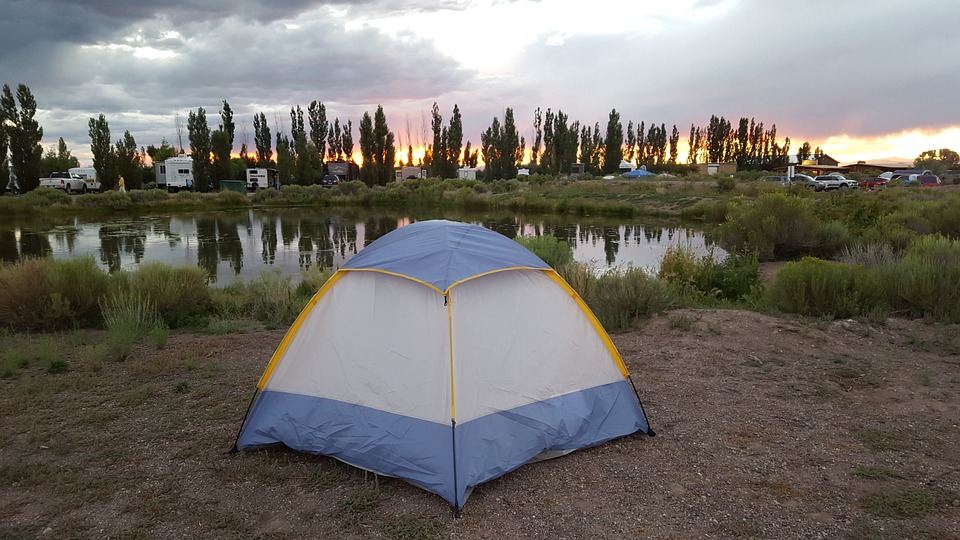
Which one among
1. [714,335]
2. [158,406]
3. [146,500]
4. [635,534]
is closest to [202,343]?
[158,406]

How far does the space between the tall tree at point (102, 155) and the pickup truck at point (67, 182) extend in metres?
1.79

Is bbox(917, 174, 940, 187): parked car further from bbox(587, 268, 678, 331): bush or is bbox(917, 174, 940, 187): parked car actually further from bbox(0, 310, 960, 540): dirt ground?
bbox(0, 310, 960, 540): dirt ground

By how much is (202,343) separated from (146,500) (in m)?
3.74

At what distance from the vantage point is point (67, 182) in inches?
1635

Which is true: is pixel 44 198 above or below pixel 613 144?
below

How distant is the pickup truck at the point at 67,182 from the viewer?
4061cm

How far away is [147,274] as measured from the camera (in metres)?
9.27

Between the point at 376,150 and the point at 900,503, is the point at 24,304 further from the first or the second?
the point at 376,150

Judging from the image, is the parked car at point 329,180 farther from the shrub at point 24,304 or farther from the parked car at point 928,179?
the shrub at point 24,304

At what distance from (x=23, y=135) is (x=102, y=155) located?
6.80 meters

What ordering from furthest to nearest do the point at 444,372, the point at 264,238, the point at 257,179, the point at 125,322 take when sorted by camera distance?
1. the point at 257,179
2. the point at 264,238
3. the point at 125,322
4. the point at 444,372

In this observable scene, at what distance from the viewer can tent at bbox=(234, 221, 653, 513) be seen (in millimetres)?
3789

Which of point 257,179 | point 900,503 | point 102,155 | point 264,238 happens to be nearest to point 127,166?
point 102,155

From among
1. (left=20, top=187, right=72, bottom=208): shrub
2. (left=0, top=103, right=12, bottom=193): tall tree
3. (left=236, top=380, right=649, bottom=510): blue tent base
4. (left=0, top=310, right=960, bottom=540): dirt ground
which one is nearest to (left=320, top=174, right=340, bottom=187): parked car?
(left=20, top=187, right=72, bottom=208): shrub
